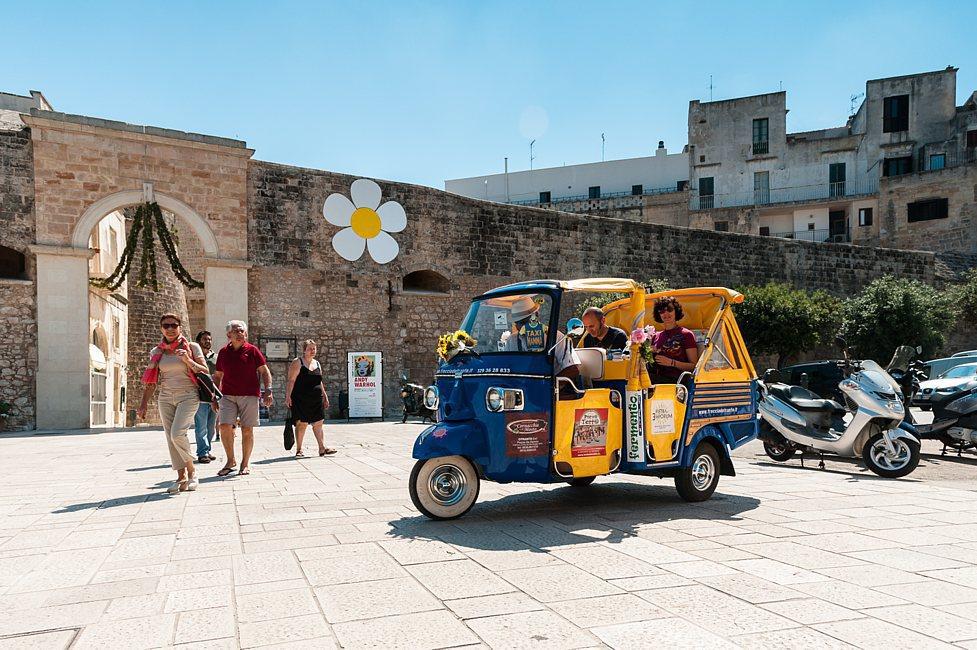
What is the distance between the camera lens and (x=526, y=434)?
5.00m

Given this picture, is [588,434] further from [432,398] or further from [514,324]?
[432,398]

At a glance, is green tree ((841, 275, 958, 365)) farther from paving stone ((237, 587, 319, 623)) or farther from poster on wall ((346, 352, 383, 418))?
paving stone ((237, 587, 319, 623))

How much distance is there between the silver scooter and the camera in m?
7.32

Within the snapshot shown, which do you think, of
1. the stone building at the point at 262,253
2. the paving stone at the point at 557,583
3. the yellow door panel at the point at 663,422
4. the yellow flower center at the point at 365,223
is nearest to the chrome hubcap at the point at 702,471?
the yellow door panel at the point at 663,422

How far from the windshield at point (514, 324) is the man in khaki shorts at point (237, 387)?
325cm

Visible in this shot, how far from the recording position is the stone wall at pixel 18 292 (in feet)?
48.0

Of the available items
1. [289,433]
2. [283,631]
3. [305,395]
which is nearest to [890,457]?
[283,631]

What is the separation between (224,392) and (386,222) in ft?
39.0

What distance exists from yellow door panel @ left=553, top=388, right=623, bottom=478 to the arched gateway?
13399mm

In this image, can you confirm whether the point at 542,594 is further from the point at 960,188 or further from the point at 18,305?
the point at 960,188

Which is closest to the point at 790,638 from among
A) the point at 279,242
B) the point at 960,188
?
the point at 279,242

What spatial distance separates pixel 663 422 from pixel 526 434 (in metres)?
1.29

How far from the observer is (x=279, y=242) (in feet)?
57.6

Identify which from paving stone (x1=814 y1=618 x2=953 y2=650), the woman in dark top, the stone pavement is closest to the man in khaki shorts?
the stone pavement
